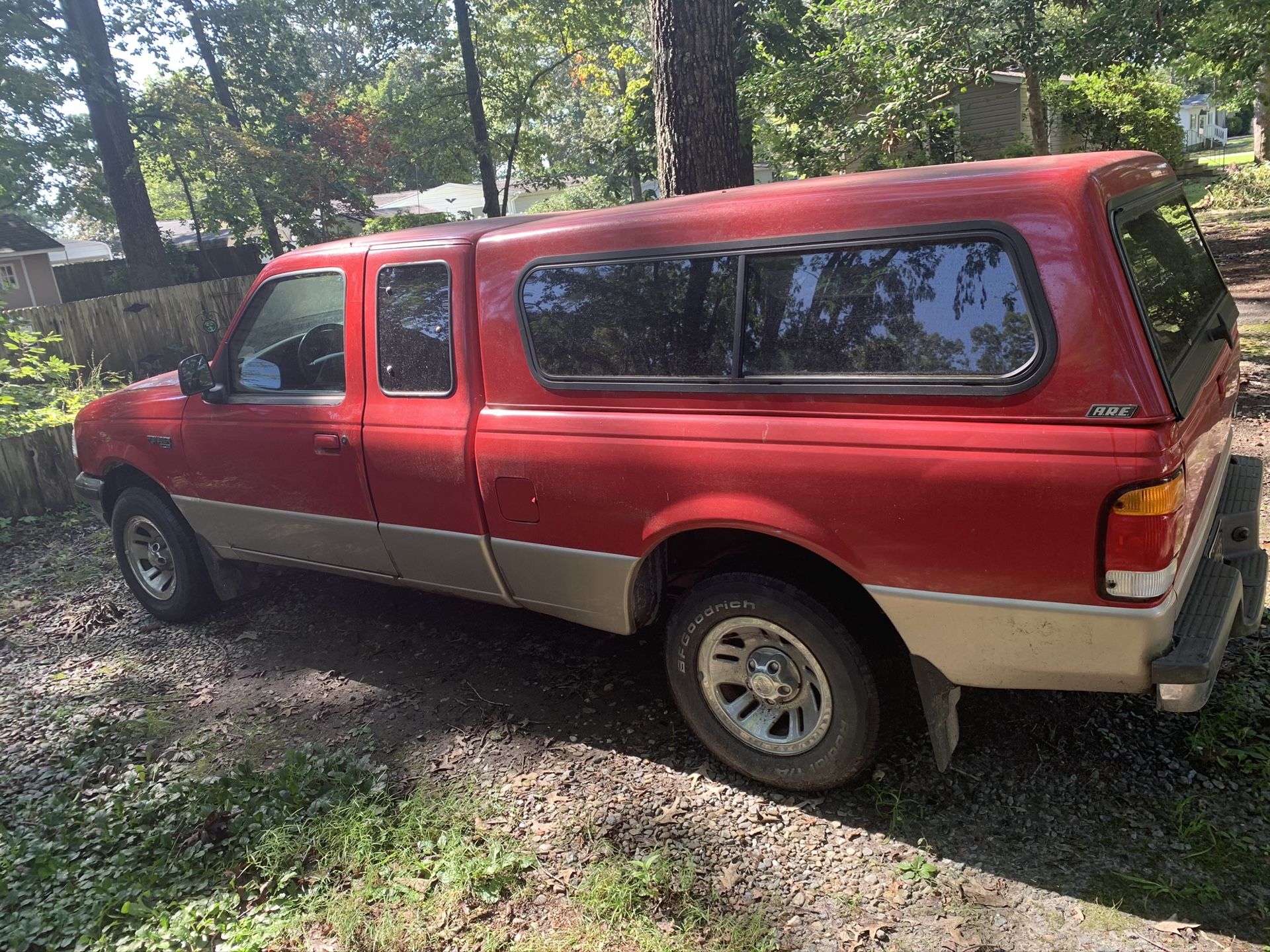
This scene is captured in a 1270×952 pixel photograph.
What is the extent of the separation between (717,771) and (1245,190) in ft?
88.3

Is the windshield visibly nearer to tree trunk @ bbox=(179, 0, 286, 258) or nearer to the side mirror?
the side mirror

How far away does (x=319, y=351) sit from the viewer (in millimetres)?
4219

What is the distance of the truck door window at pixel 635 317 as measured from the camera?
3045 millimetres


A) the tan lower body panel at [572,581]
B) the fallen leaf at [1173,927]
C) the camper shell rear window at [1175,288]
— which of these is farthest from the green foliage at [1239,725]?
the tan lower body panel at [572,581]

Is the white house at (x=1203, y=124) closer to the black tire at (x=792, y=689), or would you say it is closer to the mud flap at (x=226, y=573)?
the mud flap at (x=226, y=573)

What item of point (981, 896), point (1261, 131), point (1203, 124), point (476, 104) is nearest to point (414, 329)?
point (981, 896)

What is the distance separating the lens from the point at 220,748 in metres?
3.89

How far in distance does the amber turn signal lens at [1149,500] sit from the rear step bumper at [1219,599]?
0.44 metres

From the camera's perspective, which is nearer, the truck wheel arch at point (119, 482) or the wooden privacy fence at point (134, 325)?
the truck wheel arch at point (119, 482)

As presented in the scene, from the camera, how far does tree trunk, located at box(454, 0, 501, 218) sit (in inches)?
751

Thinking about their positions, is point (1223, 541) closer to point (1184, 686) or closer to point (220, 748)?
point (1184, 686)

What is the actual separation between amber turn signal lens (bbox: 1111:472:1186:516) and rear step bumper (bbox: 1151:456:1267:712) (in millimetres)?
437

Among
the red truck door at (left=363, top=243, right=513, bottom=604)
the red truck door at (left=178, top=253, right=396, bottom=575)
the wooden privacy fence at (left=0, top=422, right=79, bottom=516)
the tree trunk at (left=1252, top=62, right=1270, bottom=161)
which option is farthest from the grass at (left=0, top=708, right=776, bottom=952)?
the tree trunk at (left=1252, top=62, right=1270, bottom=161)

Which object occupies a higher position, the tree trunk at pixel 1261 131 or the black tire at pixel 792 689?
the tree trunk at pixel 1261 131
